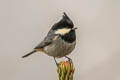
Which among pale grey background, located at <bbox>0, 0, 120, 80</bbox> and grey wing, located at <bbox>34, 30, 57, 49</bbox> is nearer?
grey wing, located at <bbox>34, 30, 57, 49</bbox>

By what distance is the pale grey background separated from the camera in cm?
167

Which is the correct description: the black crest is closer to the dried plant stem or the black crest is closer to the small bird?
the small bird

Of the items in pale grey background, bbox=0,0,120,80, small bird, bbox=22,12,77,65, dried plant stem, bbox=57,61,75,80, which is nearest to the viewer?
dried plant stem, bbox=57,61,75,80

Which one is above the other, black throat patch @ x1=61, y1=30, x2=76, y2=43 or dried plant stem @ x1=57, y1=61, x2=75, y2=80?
black throat patch @ x1=61, y1=30, x2=76, y2=43

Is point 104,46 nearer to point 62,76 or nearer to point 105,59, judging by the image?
point 105,59

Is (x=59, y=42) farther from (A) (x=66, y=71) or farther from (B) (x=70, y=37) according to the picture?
(A) (x=66, y=71)

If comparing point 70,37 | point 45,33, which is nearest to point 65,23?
point 70,37

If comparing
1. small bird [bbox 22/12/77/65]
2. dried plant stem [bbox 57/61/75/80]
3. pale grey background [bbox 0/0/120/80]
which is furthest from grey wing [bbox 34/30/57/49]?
pale grey background [bbox 0/0/120/80]

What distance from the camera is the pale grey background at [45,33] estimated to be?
1668 millimetres

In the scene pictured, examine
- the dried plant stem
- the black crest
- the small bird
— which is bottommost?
the dried plant stem

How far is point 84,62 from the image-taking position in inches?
68.3

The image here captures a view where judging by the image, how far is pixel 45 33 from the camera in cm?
166

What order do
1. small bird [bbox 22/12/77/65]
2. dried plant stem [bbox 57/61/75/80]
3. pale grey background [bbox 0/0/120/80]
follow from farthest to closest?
pale grey background [bbox 0/0/120/80], small bird [bbox 22/12/77/65], dried plant stem [bbox 57/61/75/80]

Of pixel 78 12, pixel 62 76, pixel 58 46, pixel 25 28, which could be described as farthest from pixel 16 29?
pixel 62 76
